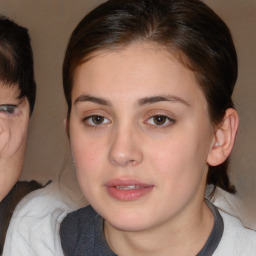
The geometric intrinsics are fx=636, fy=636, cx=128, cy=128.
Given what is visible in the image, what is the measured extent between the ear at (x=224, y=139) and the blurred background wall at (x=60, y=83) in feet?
0.10

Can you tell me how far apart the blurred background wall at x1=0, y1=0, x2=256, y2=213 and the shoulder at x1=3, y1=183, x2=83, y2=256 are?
0.08 ft

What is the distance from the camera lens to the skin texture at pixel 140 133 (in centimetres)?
69

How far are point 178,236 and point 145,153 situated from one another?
153 millimetres

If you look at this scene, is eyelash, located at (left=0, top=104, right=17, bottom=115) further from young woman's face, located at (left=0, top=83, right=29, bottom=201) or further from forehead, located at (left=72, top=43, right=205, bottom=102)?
forehead, located at (left=72, top=43, right=205, bottom=102)

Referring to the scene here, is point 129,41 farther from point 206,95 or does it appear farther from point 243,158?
point 243,158

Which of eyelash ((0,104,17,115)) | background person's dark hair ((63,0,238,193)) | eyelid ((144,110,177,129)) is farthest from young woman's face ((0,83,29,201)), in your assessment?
eyelid ((144,110,177,129))

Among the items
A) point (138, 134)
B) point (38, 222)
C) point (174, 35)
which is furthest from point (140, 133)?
point (38, 222)

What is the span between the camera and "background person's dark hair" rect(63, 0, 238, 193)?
2.33 ft

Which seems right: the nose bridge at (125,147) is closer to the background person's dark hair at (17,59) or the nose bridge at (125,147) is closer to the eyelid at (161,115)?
the eyelid at (161,115)

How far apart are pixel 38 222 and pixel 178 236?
18 cm

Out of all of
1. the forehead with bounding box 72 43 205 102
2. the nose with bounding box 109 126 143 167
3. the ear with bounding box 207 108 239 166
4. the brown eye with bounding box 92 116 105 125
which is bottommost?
the ear with bounding box 207 108 239 166

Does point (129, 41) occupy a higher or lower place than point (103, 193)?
higher

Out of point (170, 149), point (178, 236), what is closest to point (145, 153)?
point (170, 149)

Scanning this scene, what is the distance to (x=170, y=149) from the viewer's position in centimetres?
71
